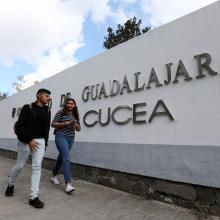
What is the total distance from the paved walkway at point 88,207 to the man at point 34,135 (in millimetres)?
279

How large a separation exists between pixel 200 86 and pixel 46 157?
15.7 ft

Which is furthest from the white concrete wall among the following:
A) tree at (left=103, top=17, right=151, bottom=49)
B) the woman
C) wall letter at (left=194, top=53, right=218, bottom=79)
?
tree at (left=103, top=17, right=151, bottom=49)

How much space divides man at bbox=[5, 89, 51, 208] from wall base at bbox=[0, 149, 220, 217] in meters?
1.51

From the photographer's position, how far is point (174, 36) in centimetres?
473

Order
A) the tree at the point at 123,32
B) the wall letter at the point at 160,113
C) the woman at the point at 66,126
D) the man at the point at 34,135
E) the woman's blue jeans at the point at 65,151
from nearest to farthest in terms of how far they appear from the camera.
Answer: the man at the point at 34,135, the wall letter at the point at 160,113, the woman's blue jeans at the point at 65,151, the woman at the point at 66,126, the tree at the point at 123,32

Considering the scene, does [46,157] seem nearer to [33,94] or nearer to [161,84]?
[33,94]

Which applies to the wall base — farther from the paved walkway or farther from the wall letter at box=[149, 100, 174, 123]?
the wall letter at box=[149, 100, 174, 123]

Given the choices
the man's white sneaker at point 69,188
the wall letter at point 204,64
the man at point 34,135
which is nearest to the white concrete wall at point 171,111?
the wall letter at point 204,64

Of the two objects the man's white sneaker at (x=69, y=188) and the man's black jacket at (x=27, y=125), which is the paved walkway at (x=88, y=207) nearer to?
the man's white sneaker at (x=69, y=188)

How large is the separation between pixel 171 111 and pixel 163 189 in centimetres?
120

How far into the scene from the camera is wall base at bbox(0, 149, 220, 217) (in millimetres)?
3836

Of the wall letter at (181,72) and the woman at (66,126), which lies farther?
the woman at (66,126)

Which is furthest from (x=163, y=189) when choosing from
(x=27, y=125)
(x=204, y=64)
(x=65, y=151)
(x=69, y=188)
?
(x=27, y=125)

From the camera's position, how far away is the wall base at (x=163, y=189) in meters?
3.84
